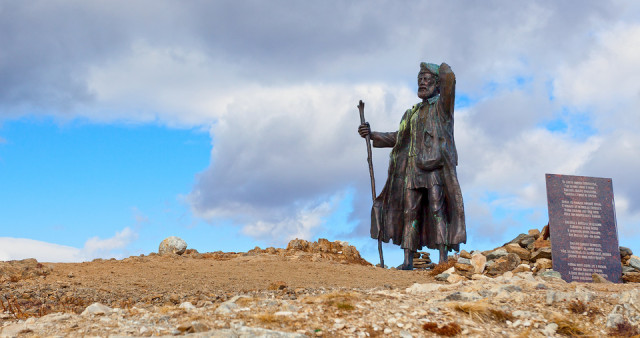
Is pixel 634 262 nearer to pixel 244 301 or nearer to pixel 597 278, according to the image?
pixel 597 278

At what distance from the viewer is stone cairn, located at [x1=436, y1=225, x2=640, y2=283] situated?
37.3 feet

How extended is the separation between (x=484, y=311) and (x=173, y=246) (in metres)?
8.16

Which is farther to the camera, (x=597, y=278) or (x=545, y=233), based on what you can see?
(x=545, y=233)

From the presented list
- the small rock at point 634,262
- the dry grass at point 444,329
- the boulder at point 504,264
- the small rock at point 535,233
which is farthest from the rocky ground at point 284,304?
the small rock at point 535,233

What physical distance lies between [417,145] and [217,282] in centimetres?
521

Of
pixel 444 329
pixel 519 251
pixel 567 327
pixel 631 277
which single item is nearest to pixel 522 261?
pixel 519 251

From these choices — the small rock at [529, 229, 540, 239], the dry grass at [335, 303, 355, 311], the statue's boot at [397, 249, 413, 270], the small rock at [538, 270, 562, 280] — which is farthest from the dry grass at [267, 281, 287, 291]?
the small rock at [529, 229, 540, 239]

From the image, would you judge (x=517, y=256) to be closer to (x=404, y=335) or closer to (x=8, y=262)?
(x=404, y=335)

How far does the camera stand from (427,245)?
12.7 metres

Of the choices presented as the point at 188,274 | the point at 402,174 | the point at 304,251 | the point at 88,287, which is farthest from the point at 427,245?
the point at 88,287

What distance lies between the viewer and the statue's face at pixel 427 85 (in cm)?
1236

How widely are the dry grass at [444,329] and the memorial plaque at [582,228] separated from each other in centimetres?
716

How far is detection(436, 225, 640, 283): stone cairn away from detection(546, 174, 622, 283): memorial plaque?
389 mm

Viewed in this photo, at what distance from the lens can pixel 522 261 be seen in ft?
43.5
